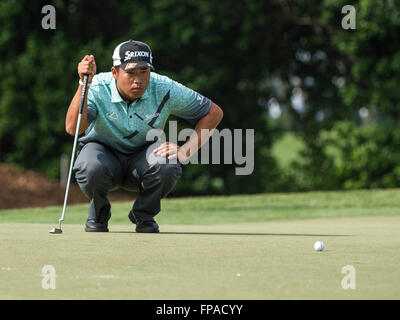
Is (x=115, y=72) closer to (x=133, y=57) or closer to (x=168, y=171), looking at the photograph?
(x=133, y=57)

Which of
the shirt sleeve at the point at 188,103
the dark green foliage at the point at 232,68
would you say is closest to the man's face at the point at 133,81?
Answer: the shirt sleeve at the point at 188,103

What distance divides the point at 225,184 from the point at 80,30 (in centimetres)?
465

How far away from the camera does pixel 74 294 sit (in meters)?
4.15

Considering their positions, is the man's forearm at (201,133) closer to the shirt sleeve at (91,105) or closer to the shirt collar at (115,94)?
the shirt collar at (115,94)

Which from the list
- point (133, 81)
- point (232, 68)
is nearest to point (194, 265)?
point (133, 81)

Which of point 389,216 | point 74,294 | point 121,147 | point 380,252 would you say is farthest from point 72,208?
point 74,294

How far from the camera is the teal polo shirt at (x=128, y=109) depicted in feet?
24.3

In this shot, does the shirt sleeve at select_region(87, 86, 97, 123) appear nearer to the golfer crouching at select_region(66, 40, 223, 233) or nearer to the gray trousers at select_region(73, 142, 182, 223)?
the golfer crouching at select_region(66, 40, 223, 233)

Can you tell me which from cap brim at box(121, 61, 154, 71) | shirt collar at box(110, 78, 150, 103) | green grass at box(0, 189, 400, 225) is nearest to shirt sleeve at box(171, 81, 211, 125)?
shirt collar at box(110, 78, 150, 103)

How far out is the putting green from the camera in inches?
167

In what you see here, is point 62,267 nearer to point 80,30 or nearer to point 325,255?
point 325,255

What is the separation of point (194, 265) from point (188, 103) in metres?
2.74
